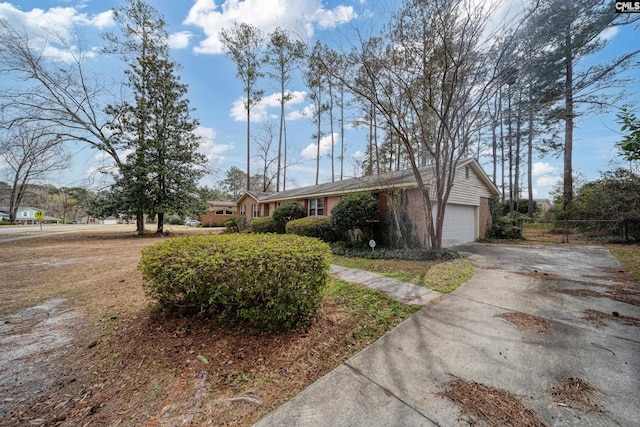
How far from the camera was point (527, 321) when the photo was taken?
3227 mm

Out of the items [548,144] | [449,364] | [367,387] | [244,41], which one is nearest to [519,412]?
[449,364]

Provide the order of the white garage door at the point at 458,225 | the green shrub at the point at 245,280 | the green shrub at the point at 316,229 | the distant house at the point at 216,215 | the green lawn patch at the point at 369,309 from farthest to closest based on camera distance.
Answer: the distant house at the point at 216,215 < the green shrub at the point at 316,229 < the white garage door at the point at 458,225 < the green lawn patch at the point at 369,309 < the green shrub at the point at 245,280

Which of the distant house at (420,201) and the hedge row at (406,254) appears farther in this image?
the distant house at (420,201)

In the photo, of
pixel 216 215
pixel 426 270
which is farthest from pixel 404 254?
pixel 216 215

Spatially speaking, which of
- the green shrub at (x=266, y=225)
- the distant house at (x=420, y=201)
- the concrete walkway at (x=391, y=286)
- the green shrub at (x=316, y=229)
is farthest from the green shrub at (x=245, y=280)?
the green shrub at (x=266, y=225)

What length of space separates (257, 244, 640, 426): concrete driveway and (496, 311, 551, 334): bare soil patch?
0.05 meters

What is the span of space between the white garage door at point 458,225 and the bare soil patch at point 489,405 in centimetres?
904

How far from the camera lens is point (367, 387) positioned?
2.02m

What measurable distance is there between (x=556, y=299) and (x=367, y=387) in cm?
413

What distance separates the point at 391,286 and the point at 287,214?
10.3 m

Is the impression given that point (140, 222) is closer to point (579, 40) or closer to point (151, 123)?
point (151, 123)

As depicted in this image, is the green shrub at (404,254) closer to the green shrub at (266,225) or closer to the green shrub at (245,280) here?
the green shrub at (245,280)

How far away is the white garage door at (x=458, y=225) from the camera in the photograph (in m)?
10.3

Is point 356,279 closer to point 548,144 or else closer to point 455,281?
point 455,281
